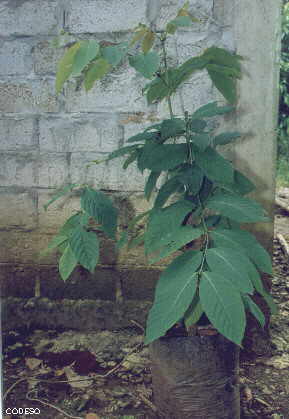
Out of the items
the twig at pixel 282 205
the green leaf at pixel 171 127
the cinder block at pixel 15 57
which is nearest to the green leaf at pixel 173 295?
the green leaf at pixel 171 127

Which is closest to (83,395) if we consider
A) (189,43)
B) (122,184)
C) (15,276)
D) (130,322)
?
(130,322)

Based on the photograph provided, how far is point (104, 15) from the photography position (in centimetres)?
221

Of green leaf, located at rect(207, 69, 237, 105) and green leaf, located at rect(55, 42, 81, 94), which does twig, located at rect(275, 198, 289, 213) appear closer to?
green leaf, located at rect(207, 69, 237, 105)

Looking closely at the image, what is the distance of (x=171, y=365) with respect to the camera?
168 centimetres

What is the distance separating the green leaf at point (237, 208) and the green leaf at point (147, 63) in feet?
1.39

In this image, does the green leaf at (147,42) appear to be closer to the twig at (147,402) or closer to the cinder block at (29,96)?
the cinder block at (29,96)

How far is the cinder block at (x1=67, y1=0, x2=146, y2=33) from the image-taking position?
2.18m

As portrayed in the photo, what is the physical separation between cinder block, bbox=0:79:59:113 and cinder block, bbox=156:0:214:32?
0.59m

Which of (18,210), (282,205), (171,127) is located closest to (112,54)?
(171,127)

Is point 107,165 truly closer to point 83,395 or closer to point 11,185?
point 11,185

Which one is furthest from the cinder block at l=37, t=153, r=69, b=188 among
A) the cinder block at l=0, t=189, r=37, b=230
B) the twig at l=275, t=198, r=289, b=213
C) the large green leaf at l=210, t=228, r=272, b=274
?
the twig at l=275, t=198, r=289, b=213

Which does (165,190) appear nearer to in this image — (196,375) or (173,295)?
(173,295)

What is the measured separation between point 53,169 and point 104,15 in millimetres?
739

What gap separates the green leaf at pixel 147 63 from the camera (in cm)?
148
